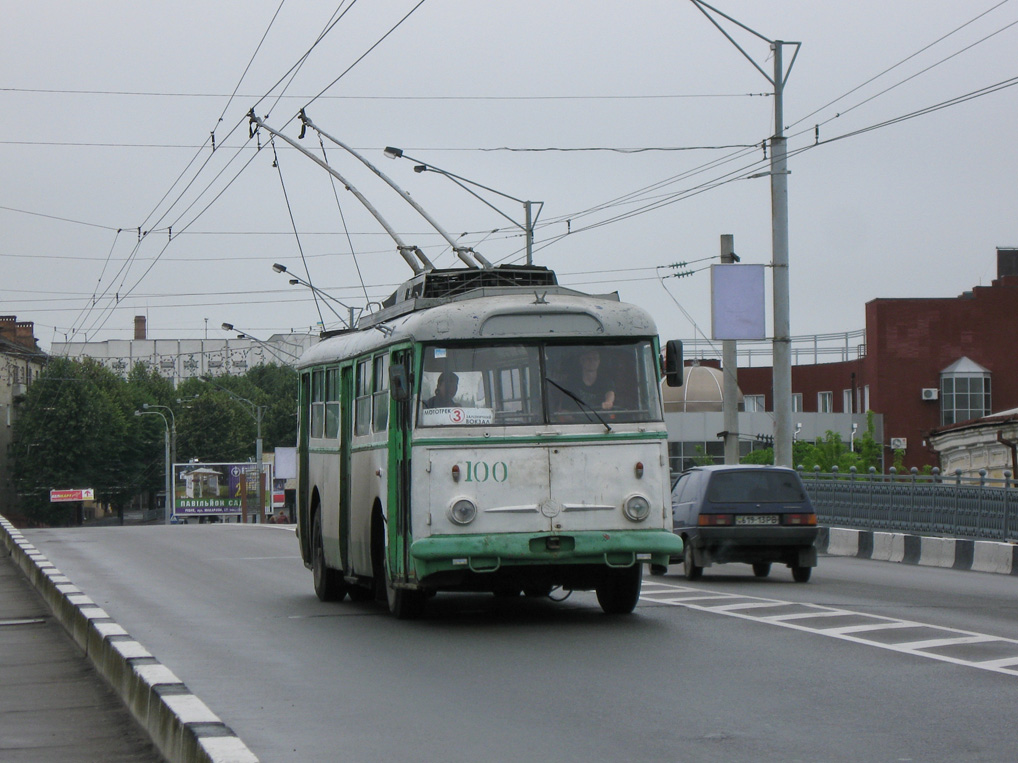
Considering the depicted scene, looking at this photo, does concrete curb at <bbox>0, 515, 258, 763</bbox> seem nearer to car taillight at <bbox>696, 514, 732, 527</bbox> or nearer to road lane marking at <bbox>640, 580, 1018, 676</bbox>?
road lane marking at <bbox>640, 580, 1018, 676</bbox>

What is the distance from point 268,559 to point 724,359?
10.2 m

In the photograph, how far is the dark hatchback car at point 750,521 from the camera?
19031 mm

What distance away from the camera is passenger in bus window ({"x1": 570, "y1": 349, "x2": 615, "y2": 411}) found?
12.8 metres

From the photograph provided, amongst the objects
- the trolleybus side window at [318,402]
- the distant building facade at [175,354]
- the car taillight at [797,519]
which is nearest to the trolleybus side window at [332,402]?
the trolleybus side window at [318,402]

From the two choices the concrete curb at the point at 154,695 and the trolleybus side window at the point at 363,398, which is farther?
the trolleybus side window at the point at 363,398

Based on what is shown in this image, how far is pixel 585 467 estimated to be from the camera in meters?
12.6

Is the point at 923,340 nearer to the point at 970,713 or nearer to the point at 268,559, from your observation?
the point at 268,559

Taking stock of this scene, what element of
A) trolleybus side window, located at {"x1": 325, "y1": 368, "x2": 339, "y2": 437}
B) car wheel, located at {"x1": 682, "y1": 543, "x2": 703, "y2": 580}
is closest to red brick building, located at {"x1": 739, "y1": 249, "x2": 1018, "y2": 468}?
car wheel, located at {"x1": 682, "y1": 543, "x2": 703, "y2": 580}

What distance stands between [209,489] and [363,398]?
278 feet

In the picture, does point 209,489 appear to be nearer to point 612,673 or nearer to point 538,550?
point 538,550

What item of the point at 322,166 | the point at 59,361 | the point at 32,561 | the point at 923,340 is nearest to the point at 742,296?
the point at 322,166

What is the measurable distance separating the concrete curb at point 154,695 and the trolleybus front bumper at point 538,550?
2556 mm

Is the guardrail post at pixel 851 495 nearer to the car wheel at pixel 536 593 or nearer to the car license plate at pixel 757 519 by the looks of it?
the car license plate at pixel 757 519

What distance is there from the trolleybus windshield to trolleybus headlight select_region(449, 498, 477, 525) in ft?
2.19
